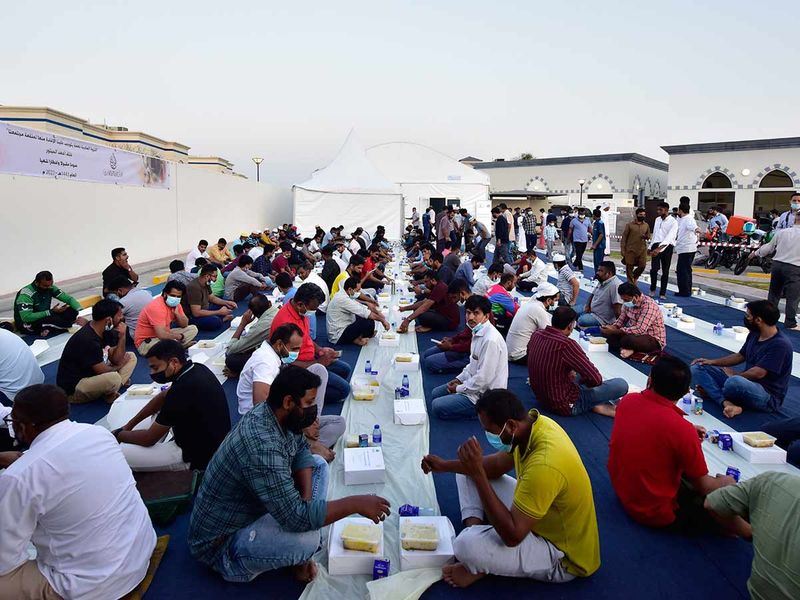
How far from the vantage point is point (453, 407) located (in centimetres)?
477

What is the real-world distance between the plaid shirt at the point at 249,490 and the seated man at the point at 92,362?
8.77 feet

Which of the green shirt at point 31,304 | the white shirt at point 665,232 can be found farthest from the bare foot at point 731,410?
the green shirt at point 31,304

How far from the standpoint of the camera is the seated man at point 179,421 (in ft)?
11.0

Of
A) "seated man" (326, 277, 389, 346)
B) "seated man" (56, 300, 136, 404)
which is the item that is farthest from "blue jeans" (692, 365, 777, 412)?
"seated man" (56, 300, 136, 404)

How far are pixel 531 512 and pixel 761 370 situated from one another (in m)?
3.37

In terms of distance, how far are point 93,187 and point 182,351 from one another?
36.4 ft

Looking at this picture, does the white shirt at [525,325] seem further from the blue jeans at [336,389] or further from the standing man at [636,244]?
the standing man at [636,244]

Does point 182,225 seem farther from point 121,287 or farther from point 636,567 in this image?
point 636,567

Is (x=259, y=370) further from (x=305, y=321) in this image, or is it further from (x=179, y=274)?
(x=179, y=274)

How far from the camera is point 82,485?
232 cm

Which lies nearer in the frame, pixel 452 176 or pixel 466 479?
pixel 466 479

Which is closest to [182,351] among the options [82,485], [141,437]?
[141,437]

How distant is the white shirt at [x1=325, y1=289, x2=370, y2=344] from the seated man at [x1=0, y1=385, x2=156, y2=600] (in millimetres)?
4544

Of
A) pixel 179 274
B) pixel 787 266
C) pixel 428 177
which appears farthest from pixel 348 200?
pixel 787 266
